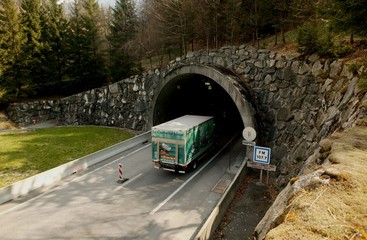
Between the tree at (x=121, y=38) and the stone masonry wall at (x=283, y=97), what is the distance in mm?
6963

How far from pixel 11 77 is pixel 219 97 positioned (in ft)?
103

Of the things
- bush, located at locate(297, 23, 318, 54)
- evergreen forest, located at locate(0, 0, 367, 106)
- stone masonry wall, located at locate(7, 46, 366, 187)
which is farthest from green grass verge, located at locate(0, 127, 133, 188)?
bush, located at locate(297, 23, 318, 54)

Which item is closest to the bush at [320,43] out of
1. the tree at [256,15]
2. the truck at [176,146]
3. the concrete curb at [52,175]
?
the tree at [256,15]

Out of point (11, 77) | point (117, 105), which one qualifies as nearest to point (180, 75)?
point (117, 105)

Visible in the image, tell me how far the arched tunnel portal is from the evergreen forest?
20.9ft

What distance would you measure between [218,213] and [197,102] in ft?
67.4

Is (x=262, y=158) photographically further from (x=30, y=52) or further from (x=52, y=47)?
(x=52, y=47)

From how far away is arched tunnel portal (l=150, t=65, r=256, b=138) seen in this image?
17.8m

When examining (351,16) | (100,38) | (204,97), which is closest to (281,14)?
(204,97)

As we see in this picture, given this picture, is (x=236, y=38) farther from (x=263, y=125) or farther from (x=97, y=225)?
Answer: (x=97, y=225)

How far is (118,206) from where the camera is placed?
1204 centimetres

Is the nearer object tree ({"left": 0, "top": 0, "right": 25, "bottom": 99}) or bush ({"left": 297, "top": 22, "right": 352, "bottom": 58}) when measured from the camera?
bush ({"left": 297, "top": 22, "right": 352, "bottom": 58})

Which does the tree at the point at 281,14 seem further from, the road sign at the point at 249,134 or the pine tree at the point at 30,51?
the pine tree at the point at 30,51

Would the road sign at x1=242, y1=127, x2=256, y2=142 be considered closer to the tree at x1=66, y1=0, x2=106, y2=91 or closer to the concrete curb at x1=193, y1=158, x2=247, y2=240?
the concrete curb at x1=193, y1=158, x2=247, y2=240
